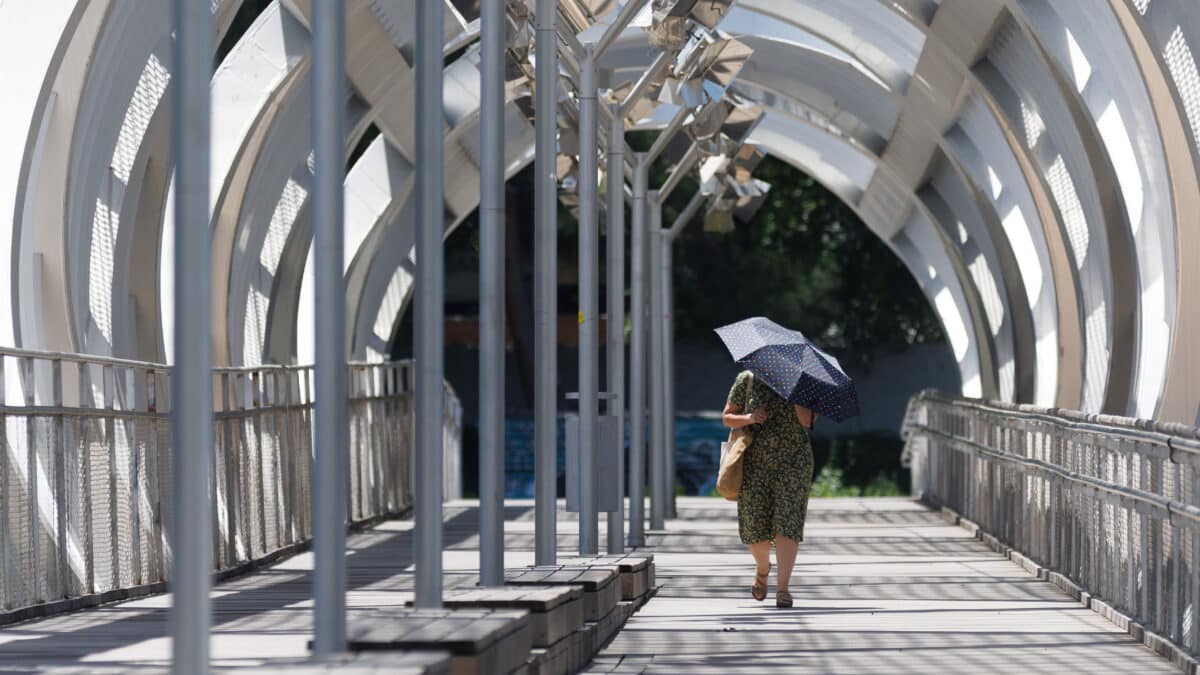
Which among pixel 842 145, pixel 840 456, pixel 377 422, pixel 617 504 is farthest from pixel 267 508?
pixel 840 456

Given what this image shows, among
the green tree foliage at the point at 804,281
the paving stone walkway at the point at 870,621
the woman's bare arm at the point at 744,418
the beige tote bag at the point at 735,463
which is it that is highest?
the green tree foliage at the point at 804,281

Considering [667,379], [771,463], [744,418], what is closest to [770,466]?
[771,463]

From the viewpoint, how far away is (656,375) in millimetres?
20547

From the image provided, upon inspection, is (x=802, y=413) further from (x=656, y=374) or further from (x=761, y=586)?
(x=656, y=374)

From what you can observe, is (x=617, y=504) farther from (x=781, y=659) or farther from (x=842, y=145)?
(x=842, y=145)

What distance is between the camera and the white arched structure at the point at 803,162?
13477 mm

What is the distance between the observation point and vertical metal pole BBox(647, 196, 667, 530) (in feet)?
65.6

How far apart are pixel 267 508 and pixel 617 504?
412 centimetres

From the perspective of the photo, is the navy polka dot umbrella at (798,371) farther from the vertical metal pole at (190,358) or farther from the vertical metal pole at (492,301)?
the vertical metal pole at (190,358)

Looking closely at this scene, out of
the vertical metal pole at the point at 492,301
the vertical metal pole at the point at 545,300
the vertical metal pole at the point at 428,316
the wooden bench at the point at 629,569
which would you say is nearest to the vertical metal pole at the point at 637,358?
the wooden bench at the point at 629,569

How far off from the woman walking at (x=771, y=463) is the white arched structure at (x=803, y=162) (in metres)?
2.80

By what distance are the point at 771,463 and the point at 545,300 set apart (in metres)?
2.43

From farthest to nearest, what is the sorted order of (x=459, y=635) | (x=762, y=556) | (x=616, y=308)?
1. (x=616, y=308)
2. (x=762, y=556)
3. (x=459, y=635)

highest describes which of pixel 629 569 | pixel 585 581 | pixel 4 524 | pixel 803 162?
pixel 803 162
